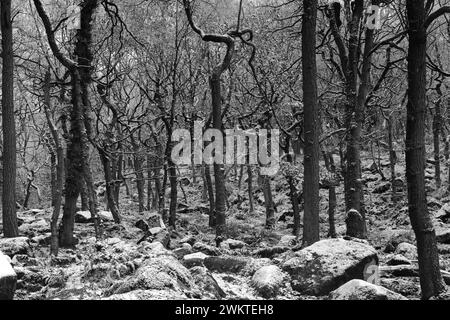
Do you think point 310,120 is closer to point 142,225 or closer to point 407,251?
point 407,251

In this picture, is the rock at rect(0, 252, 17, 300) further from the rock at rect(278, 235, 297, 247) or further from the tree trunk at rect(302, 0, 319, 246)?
the rock at rect(278, 235, 297, 247)

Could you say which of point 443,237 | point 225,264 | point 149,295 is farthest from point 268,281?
point 443,237

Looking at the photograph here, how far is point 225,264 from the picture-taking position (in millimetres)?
7340

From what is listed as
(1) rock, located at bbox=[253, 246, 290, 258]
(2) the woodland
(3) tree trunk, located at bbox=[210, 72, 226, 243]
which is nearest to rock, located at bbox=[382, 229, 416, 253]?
(2) the woodland

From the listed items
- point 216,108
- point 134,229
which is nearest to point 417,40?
point 216,108

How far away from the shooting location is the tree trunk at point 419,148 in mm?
6164

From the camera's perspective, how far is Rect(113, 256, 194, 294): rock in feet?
16.5

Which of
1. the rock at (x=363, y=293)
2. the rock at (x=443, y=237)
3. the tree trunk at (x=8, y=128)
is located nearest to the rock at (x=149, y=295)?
the rock at (x=363, y=293)

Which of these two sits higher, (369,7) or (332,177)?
(369,7)

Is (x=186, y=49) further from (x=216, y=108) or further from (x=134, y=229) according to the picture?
(x=134, y=229)

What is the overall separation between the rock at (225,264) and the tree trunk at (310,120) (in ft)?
7.90

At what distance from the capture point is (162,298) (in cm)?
475

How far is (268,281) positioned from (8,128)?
807 centimetres
